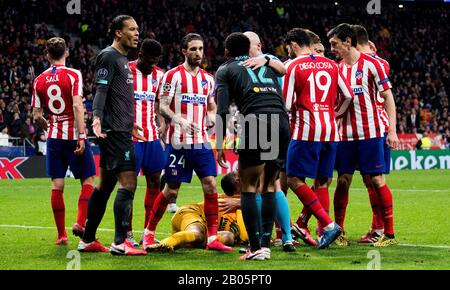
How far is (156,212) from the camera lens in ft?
29.9

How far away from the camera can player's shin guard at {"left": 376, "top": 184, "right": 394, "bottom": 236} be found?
936cm

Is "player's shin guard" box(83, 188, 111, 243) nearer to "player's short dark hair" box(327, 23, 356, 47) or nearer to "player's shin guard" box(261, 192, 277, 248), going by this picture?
"player's shin guard" box(261, 192, 277, 248)

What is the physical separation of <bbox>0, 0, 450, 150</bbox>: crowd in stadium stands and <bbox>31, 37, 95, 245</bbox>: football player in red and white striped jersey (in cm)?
1489

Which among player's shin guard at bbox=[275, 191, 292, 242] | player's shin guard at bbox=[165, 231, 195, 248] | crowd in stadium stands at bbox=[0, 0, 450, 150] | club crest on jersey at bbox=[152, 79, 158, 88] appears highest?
crowd in stadium stands at bbox=[0, 0, 450, 150]

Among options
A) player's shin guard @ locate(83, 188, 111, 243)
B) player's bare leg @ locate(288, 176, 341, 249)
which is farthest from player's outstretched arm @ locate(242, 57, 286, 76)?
player's shin guard @ locate(83, 188, 111, 243)

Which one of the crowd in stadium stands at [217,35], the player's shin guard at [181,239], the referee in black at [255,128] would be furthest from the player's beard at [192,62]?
the crowd in stadium stands at [217,35]

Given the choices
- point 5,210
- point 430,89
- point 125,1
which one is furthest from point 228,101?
point 430,89

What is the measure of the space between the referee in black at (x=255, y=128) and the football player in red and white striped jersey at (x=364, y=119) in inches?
65.5

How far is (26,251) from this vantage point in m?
8.85

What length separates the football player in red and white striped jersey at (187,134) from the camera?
909 cm

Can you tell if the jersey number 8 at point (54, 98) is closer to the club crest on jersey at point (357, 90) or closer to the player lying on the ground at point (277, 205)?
the player lying on the ground at point (277, 205)

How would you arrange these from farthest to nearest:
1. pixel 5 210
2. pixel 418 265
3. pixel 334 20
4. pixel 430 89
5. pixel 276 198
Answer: pixel 334 20, pixel 430 89, pixel 5 210, pixel 276 198, pixel 418 265

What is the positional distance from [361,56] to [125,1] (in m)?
26.5
